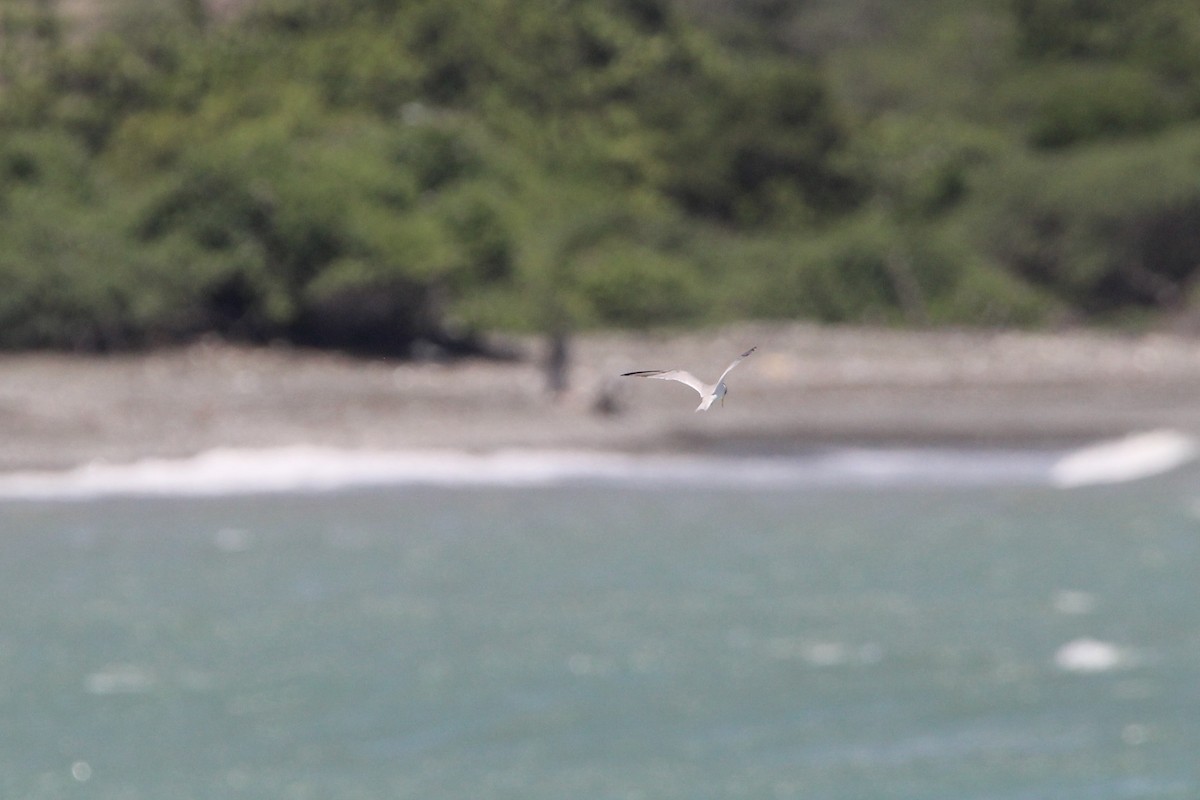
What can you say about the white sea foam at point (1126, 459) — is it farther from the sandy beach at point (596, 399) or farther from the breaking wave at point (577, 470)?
the sandy beach at point (596, 399)

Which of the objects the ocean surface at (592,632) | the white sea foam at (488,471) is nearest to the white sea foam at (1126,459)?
the ocean surface at (592,632)

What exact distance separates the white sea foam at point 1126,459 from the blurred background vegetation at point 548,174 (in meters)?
9.17

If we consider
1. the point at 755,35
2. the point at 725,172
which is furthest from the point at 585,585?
the point at 755,35

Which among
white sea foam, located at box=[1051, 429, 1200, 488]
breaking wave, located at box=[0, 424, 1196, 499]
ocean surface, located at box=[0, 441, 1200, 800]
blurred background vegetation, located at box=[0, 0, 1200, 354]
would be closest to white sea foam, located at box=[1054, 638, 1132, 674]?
ocean surface, located at box=[0, 441, 1200, 800]

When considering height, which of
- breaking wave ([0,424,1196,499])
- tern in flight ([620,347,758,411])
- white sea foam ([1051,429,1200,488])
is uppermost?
tern in flight ([620,347,758,411])

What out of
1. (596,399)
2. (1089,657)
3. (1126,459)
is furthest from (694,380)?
(1126,459)

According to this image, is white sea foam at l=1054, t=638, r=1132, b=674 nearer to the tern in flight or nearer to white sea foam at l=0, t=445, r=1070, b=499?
white sea foam at l=0, t=445, r=1070, b=499

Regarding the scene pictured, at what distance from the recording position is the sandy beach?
2747 cm

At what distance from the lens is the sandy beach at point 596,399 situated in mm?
27469

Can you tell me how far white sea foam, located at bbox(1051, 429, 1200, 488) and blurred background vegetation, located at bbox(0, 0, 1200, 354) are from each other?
9174 mm

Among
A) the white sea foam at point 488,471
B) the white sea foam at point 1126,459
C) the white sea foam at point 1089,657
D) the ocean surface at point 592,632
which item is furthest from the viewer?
the white sea foam at point 1126,459

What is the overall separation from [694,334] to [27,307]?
497 inches

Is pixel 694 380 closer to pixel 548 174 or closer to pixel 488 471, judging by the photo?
pixel 488 471

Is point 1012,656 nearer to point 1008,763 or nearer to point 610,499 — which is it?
point 1008,763
